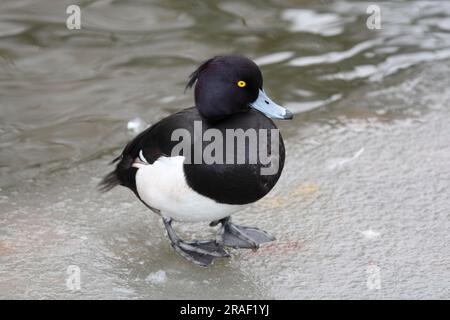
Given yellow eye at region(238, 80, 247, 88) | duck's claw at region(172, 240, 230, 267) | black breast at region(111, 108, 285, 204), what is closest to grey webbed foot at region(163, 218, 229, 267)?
duck's claw at region(172, 240, 230, 267)

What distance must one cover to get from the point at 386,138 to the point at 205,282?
184 centimetres

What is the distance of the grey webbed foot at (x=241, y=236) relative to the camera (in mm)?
3943

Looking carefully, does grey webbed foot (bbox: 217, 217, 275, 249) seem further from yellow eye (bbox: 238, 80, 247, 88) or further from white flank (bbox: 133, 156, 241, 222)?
yellow eye (bbox: 238, 80, 247, 88)

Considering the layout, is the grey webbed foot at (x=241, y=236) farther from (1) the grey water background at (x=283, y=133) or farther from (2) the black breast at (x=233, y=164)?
(2) the black breast at (x=233, y=164)

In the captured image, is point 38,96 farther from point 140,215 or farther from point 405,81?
point 405,81

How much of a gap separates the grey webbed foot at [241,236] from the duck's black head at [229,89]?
2.01 ft

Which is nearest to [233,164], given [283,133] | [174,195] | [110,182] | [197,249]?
[174,195]

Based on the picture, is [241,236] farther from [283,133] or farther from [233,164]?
[283,133]

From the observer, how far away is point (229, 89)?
3.68 metres

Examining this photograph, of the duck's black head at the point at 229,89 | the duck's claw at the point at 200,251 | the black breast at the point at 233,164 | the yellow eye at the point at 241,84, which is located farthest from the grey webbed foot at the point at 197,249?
the yellow eye at the point at 241,84
